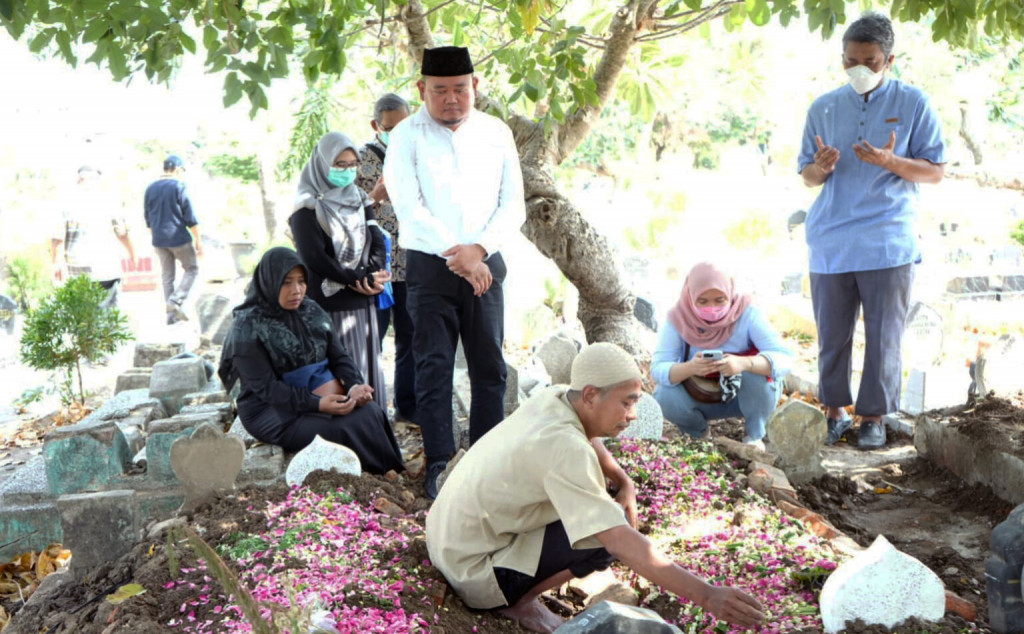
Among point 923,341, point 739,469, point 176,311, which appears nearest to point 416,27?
point 739,469

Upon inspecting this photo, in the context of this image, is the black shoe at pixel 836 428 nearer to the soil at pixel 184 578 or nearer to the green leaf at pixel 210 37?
the soil at pixel 184 578

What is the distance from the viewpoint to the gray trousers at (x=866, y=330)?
15.1ft

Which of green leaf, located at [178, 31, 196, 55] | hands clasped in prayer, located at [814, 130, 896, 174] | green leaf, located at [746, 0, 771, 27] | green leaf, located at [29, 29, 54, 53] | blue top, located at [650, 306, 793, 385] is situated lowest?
blue top, located at [650, 306, 793, 385]

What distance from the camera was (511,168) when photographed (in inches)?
162

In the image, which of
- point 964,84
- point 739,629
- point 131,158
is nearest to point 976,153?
point 964,84

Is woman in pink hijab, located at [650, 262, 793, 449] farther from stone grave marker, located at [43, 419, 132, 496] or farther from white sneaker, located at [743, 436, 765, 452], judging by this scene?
stone grave marker, located at [43, 419, 132, 496]

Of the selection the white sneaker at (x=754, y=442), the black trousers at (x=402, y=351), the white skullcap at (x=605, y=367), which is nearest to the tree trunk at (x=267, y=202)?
the black trousers at (x=402, y=351)

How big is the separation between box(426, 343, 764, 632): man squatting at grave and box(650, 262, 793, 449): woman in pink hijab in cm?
171

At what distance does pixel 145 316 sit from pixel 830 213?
9.38 meters

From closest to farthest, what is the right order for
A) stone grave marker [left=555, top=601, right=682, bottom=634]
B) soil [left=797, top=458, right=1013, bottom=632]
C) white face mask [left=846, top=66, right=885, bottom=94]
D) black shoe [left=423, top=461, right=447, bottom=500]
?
stone grave marker [left=555, top=601, right=682, bottom=634] < soil [left=797, top=458, right=1013, bottom=632] < black shoe [left=423, top=461, right=447, bottom=500] < white face mask [left=846, top=66, right=885, bottom=94]

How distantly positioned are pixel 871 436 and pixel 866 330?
0.56 m

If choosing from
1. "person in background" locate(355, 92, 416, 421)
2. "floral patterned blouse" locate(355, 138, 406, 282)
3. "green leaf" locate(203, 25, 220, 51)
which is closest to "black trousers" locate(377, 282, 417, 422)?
"person in background" locate(355, 92, 416, 421)

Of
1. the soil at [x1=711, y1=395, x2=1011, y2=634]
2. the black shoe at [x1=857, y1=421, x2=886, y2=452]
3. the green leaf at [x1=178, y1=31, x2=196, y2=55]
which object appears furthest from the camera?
the black shoe at [x1=857, y1=421, x2=886, y2=452]

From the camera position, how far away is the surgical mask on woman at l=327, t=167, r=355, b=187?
4539 millimetres
